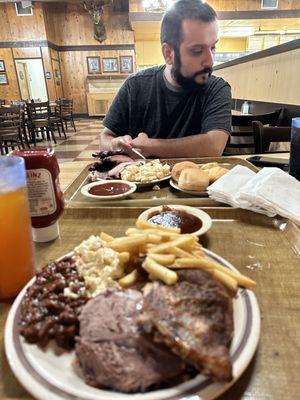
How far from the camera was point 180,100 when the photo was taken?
2533 millimetres

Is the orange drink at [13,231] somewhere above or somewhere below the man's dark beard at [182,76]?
below

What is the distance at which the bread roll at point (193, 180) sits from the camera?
59.4 inches

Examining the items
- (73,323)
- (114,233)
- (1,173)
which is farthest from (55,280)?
(114,233)

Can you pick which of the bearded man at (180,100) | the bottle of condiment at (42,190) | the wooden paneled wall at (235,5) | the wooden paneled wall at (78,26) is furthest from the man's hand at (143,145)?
the wooden paneled wall at (78,26)

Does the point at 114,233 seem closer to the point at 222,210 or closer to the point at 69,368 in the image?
the point at 222,210

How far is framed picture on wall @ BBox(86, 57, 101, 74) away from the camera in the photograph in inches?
577

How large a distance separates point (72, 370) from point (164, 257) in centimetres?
29

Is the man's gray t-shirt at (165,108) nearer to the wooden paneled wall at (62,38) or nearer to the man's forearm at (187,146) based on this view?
the man's forearm at (187,146)

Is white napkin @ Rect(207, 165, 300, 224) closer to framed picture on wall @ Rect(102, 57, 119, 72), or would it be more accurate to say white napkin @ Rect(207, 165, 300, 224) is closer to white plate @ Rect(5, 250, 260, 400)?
white plate @ Rect(5, 250, 260, 400)

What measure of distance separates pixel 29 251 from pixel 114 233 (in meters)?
0.38

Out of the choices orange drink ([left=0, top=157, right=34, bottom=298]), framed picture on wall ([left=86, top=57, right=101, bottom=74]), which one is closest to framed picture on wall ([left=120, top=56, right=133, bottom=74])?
framed picture on wall ([left=86, top=57, right=101, bottom=74])

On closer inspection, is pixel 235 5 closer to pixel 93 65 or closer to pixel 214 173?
pixel 93 65

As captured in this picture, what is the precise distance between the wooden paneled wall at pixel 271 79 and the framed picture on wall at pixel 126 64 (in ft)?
33.3

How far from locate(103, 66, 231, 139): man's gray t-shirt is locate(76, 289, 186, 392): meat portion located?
195 cm
